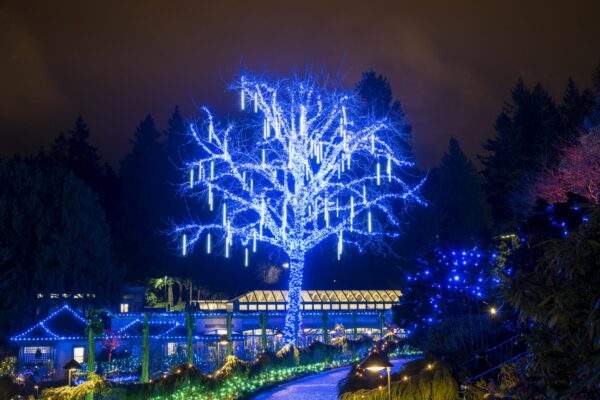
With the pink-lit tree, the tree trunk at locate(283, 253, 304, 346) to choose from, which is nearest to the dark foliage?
the tree trunk at locate(283, 253, 304, 346)

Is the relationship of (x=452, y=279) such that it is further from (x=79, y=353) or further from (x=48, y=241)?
(x=48, y=241)

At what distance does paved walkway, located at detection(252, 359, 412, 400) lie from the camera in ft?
45.9

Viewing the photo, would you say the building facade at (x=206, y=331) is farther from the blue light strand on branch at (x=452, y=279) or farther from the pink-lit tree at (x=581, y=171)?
the pink-lit tree at (x=581, y=171)

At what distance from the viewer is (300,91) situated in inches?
824

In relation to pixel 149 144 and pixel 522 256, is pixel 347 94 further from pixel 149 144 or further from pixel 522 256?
pixel 149 144

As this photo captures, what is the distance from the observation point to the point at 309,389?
15.2 m

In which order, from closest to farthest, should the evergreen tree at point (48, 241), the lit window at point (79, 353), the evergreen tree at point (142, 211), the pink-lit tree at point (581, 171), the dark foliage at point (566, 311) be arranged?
the dark foliage at point (566, 311)
the pink-lit tree at point (581, 171)
the lit window at point (79, 353)
the evergreen tree at point (48, 241)
the evergreen tree at point (142, 211)

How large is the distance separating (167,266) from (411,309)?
27420mm

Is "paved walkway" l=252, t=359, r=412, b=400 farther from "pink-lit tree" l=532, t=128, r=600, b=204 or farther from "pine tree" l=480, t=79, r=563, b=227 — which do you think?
"pine tree" l=480, t=79, r=563, b=227

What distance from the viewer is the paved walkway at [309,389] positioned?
45.9 ft

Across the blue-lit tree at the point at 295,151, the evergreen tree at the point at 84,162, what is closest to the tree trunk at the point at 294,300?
the blue-lit tree at the point at 295,151

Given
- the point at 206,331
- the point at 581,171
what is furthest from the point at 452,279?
the point at 206,331

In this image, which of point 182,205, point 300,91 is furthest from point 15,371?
point 182,205

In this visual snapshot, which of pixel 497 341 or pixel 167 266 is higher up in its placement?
pixel 167 266
